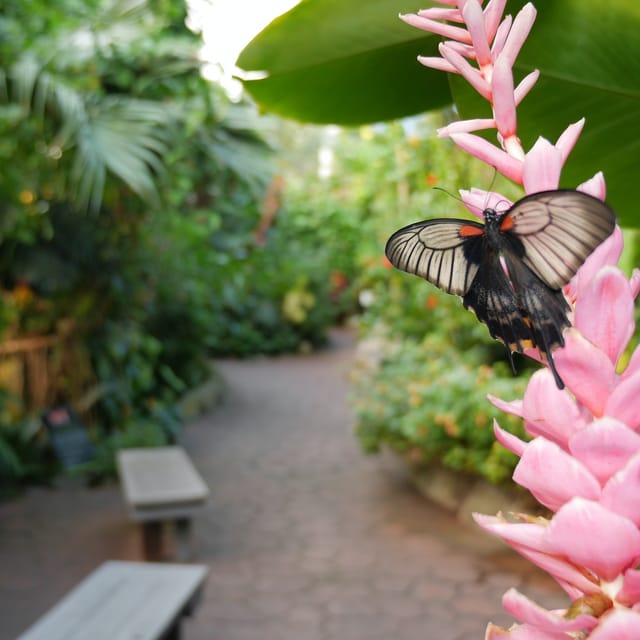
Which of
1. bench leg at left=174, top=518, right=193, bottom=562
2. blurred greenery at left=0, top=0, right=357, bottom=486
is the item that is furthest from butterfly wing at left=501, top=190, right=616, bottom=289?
bench leg at left=174, top=518, right=193, bottom=562

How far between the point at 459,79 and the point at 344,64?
20 cm

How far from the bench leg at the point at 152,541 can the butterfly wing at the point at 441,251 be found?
476cm

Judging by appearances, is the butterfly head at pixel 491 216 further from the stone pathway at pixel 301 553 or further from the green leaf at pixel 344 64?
the stone pathway at pixel 301 553

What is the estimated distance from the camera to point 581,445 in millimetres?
291

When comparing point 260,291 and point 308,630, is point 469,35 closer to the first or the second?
point 308,630

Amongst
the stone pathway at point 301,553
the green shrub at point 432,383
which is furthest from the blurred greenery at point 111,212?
the green shrub at point 432,383

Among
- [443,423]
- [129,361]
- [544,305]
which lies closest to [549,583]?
[443,423]

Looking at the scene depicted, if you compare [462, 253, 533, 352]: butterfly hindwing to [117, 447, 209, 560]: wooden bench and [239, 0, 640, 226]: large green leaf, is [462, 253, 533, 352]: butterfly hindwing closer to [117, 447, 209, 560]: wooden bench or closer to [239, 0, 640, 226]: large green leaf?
[239, 0, 640, 226]: large green leaf

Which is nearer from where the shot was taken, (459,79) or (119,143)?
(459,79)

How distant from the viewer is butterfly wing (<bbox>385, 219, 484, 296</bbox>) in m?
0.42

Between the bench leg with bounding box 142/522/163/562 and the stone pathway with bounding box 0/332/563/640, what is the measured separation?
0.70 ft

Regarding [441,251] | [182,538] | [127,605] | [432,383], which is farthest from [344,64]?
[432,383]

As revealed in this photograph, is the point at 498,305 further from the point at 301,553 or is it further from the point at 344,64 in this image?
the point at 301,553

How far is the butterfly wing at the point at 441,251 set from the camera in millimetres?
423
